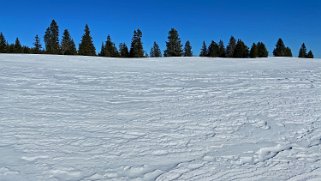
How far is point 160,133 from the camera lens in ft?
18.1

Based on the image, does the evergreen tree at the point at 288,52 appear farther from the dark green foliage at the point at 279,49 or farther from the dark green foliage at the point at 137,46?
the dark green foliage at the point at 137,46

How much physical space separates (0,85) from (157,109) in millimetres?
5557

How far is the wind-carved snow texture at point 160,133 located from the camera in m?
3.96

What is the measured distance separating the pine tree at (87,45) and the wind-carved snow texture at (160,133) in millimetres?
44976

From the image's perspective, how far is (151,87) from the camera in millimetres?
10359

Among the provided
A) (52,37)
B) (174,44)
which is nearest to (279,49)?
(174,44)

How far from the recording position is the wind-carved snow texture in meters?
3.96

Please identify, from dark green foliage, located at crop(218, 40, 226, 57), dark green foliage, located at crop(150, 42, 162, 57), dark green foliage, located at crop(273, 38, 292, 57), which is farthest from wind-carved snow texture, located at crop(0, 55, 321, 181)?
dark green foliage, located at crop(150, 42, 162, 57)

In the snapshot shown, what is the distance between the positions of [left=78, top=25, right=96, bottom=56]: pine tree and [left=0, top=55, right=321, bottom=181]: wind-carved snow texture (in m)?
45.0

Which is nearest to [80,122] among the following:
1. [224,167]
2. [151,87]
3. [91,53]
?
[224,167]

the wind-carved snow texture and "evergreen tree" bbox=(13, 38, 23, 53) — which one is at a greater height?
"evergreen tree" bbox=(13, 38, 23, 53)

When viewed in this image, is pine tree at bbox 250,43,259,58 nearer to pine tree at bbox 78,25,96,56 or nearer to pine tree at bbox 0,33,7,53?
pine tree at bbox 78,25,96,56

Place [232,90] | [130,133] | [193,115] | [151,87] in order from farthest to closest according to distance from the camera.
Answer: [151,87]
[232,90]
[193,115]
[130,133]

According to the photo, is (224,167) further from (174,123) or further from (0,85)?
(0,85)
